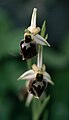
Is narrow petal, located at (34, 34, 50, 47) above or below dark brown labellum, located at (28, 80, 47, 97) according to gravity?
above

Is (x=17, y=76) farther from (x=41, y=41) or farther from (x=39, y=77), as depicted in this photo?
(x=41, y=41)

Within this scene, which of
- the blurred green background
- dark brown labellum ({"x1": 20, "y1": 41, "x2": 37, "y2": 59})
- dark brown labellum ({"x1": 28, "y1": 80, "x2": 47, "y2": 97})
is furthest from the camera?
the blurred green background

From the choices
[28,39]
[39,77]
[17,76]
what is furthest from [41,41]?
[17,76]

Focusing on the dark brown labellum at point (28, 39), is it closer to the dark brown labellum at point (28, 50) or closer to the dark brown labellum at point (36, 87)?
the dark brown labellum at point (28, 50)

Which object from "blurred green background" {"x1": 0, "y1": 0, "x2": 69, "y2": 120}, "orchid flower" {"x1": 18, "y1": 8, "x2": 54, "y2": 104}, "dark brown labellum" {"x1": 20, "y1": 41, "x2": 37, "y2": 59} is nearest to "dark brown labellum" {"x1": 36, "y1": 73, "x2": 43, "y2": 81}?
"orchid flower" {"x1": 18, "y1": 8, "x2": 54, "y2": 104}

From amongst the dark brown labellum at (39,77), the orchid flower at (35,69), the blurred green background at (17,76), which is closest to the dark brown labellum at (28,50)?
the orchid flower at (35,69)

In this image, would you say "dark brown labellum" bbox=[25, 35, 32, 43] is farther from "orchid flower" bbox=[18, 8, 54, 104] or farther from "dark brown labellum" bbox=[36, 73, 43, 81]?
"dark brown labellum" bbox=[36, 73, 43, 81]

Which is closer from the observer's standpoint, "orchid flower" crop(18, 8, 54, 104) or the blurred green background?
"orchid flower" crop(18, 8, 54, 104)

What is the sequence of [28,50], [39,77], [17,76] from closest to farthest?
A: [28,50] → [39,77] → [17,76]

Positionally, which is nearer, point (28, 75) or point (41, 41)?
point (41, 41)

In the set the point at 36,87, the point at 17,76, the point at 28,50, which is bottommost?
the point at 17,76

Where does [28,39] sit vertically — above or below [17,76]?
above

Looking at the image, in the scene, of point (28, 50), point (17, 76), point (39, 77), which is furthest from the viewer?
point (17, 76)
